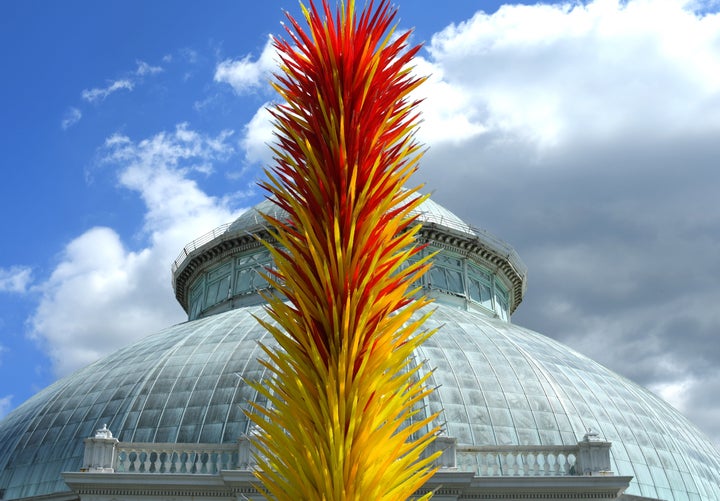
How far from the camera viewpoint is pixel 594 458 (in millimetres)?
24859

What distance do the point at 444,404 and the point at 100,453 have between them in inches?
397

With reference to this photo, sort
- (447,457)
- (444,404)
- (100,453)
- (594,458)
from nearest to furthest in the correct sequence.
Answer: (447,457), (594,458), (100,453), (444,404)

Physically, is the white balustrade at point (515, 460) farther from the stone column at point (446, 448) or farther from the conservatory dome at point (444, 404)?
the stone column at point (446, 448)

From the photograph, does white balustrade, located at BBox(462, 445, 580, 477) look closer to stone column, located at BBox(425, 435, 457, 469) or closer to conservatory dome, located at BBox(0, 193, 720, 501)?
conservatory dome, located at BBox(0, 193, 720, 501)

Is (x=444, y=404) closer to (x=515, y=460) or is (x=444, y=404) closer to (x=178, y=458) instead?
(x=515, y=460)

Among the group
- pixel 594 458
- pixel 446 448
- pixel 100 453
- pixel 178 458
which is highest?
pixel 100 453

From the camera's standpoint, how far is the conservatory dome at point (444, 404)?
89.7ft

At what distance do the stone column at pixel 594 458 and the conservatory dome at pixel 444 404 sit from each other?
74.6 inches

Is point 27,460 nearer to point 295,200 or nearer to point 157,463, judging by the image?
point 157,463

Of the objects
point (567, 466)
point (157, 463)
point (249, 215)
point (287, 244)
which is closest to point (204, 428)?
point (157, 463)

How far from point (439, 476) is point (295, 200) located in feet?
58.7

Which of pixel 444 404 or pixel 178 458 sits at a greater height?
pixel 444 404

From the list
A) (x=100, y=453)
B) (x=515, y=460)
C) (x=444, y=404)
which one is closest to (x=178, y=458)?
(x=100, y=453)

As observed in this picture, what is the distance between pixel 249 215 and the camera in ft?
141
